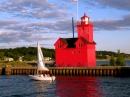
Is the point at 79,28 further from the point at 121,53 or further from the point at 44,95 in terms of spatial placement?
the point at 44,95

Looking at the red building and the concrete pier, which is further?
the red building

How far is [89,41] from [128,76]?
15.7m

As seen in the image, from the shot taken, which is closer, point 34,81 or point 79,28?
point 34,81

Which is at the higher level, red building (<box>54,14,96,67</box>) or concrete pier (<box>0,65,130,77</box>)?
red building (<box>54,14,96,67</box>)

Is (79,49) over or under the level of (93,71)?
over

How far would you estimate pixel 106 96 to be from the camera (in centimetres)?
4438

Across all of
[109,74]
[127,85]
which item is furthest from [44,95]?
[109,74]

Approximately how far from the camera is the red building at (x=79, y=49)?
8106cm

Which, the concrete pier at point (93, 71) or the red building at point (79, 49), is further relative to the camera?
the red building at point (79, 49)

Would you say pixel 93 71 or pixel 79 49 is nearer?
pixel 93 71

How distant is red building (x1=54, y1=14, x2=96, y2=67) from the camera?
8106cm

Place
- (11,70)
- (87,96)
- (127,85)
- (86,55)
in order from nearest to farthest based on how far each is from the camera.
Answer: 1. (87,96)
2. (127,85)
3. (86,55)
4. (11,70)

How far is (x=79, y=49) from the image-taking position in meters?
81.4

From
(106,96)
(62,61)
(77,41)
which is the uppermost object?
(77,41)
